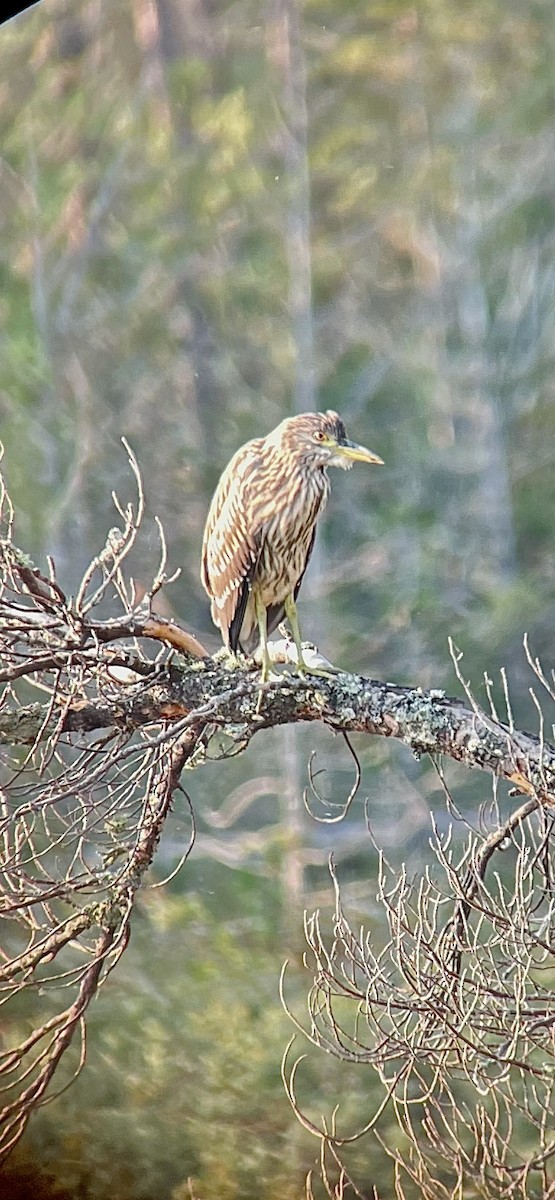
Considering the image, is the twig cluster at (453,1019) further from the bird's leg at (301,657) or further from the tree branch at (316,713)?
the bird's leg at (301,657)

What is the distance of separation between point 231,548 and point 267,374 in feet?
1.42

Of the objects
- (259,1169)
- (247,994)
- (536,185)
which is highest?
(536,185)

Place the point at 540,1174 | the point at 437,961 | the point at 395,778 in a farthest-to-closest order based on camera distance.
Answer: the point at 395,778 → the point at 540,1174 → the point at 437,961

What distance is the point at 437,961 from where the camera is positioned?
1.72 meters

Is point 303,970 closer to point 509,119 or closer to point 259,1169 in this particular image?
point 259,1169

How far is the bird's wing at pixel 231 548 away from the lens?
2148mm

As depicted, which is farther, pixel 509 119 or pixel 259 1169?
pixel 259 1169

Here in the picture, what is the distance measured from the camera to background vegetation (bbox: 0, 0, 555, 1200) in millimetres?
2211

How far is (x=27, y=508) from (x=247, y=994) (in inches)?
46.8

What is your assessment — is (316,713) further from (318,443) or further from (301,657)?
(318,443)

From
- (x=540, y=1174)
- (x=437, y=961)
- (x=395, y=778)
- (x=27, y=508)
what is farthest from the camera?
(x=27, y=508)

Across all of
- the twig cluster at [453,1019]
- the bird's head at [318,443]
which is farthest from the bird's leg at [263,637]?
the twig cluster at [453,1019]

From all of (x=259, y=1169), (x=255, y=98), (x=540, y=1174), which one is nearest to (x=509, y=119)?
(x=255, y=98)

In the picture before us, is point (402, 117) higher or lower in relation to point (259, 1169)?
higher
